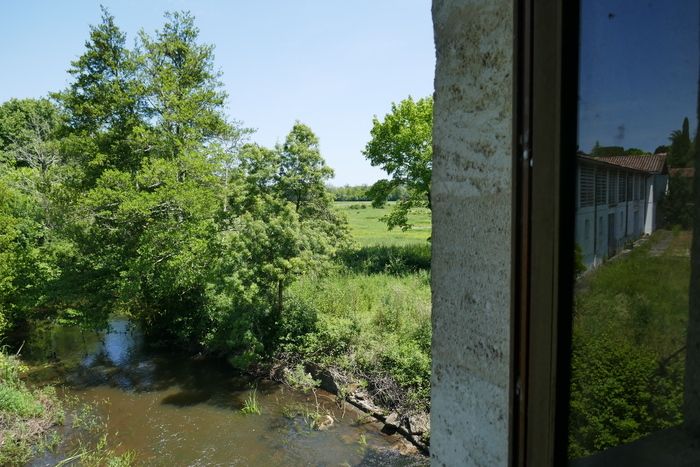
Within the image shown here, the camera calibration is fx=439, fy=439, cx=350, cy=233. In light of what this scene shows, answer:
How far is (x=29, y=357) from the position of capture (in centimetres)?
1293

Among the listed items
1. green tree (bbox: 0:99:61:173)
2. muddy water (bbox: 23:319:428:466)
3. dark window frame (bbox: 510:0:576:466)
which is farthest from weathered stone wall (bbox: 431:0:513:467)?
green tree (bbox: 0:99:61:173)

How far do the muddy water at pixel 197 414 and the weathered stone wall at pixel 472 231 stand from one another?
25.2 feet

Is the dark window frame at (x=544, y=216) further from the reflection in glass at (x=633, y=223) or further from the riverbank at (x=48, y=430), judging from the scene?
the riverbank at (x=48, y=430)

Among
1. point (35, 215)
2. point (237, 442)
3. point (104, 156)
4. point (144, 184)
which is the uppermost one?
point (104, 156)

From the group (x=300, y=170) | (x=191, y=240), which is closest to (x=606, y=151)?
(x=191, y=240)

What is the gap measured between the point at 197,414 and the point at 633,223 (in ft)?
35.6

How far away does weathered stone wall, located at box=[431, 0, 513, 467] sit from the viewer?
40.3 inches

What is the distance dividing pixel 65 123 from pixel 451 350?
17001 mm

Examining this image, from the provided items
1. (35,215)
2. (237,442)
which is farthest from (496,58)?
(35,215)

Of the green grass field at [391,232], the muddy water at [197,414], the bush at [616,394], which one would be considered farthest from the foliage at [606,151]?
the green grass field at [391,232]

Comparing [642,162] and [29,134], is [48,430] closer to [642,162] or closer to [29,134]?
[642,162]

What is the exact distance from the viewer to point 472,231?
3.67 ft

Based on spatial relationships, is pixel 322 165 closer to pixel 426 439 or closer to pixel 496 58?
pixel 426 439

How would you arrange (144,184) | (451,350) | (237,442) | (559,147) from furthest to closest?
(144,184) → (237,442) → (451,350) → (559,147)
